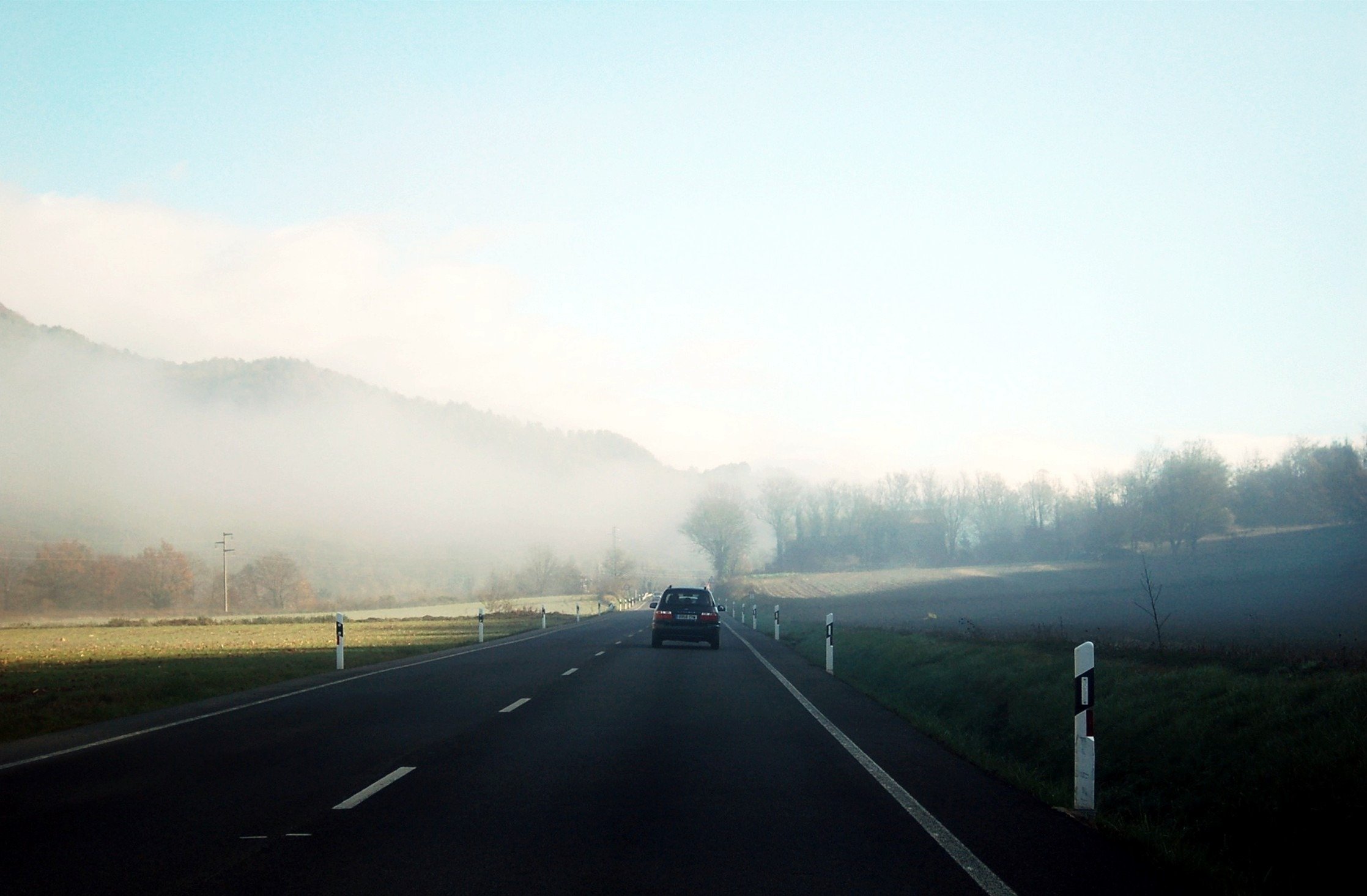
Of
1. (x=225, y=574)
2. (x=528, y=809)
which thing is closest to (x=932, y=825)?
(x=528, y=809)

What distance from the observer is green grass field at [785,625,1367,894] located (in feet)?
23.1

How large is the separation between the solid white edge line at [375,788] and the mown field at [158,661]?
6.50m

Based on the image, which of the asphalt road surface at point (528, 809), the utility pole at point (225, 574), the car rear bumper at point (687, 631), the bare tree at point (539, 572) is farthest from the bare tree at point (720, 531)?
the asphalt road surface at point (528, 809)

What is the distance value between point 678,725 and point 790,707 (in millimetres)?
2926

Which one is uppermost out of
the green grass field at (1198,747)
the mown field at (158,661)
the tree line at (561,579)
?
the green grass field at (1198,747)

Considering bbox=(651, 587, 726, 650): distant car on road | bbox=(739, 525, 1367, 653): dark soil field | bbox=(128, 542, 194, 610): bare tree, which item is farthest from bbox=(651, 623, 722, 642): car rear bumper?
bbox=(128, 542, 194, 610): bare tree

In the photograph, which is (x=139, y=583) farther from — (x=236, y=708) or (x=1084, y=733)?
(x=1084, y=733)

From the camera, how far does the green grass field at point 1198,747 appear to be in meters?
7.04

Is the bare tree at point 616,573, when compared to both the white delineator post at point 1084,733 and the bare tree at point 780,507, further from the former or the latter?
the white delineator post at point 1084,733

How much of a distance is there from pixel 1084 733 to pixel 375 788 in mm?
5901

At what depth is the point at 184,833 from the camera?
23.5 feet

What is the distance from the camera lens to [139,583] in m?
125

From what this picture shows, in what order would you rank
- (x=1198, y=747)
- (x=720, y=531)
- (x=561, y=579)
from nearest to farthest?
(x=1198, y=747)
(x=720, y=531)
(x=561, y=579)

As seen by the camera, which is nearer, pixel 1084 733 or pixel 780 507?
pixel 1084 733
